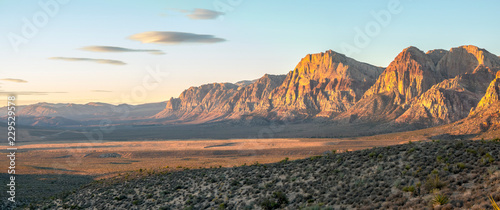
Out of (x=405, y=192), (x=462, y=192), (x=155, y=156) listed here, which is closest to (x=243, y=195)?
(x=405, y=192)

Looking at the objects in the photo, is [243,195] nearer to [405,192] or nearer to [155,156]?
[405,192]

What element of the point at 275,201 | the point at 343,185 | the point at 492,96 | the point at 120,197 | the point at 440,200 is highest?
the point at 492,96

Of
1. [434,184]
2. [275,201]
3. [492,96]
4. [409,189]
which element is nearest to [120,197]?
[275,201]

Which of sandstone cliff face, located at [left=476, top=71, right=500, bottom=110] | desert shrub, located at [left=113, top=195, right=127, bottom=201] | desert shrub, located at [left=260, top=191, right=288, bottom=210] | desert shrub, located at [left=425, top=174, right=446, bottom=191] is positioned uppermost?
sandstone cliff face, located at [left=476, top=71, right=500, bottom=110]

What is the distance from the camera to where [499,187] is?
19078 mm

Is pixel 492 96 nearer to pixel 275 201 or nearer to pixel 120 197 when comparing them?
pixel 275 201

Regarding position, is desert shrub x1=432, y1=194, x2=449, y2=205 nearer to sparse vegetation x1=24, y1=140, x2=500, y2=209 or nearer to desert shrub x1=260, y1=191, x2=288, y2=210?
sparse vegetation x1=24, y1=140, x2=500, y2=209

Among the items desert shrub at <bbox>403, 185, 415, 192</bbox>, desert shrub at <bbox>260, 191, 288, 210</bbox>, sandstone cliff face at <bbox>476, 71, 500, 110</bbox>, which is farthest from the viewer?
sandstone cliff face at <bbox>476, 71, 500, 110</bbox>

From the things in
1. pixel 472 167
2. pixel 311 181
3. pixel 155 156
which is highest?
pixel 472 167

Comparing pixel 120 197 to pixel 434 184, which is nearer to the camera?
pixel 434 184

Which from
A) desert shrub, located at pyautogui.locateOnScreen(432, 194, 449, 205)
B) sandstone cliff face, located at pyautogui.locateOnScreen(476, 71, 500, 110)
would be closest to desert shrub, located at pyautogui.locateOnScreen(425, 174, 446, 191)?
desert shrub, located at pyautogui.locateOnScreen(432, 194, 449, 205)

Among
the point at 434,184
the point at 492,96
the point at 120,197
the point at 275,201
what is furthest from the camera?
the point at 492,96

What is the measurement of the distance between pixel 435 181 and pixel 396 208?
3.10 metres

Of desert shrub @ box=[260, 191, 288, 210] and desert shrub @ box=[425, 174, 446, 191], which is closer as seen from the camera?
desert shrub @ box=[425, 174, 446, 191]
